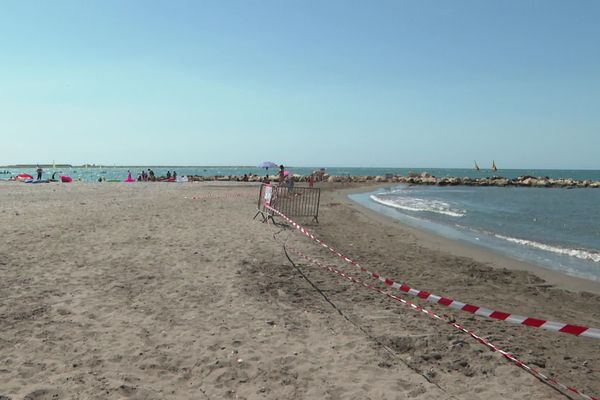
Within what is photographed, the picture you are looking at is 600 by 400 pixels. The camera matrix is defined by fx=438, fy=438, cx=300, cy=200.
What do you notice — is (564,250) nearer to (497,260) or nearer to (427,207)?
(497,260)

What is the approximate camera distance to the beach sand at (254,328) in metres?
4.44

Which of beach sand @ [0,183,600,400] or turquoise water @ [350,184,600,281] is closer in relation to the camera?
beach sand @ [0,183,600,400]

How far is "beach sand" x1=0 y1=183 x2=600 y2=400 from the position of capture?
4438mm

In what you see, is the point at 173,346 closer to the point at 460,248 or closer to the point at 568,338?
the point at 568,338

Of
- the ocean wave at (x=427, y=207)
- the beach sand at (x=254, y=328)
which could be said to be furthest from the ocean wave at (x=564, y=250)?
the ocean wave at (x=427, y=207)

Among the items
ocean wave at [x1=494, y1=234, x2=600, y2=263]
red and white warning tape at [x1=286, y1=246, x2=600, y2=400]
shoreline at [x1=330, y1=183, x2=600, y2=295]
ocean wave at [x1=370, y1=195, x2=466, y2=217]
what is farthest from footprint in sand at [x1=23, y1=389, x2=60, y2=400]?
ocean wave at [x1=370, y1=195, x2=466, y2=217]

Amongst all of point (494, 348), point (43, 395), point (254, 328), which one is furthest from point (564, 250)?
point (43, 395)

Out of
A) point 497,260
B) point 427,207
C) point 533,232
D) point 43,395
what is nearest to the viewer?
point 43,395

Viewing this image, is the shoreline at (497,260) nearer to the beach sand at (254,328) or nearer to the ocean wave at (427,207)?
the beach sand at (254,328)

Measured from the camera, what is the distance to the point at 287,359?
16.4 ft

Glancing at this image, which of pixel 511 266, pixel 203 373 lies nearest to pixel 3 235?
pixel 203 373

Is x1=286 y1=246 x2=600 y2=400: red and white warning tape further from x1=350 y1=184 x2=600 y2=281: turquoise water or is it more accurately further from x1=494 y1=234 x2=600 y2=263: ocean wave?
x1=494 y1=234 x2=600 y2=263: ocean wave

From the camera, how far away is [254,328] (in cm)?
592

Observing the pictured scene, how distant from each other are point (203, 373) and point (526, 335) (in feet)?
14.2
